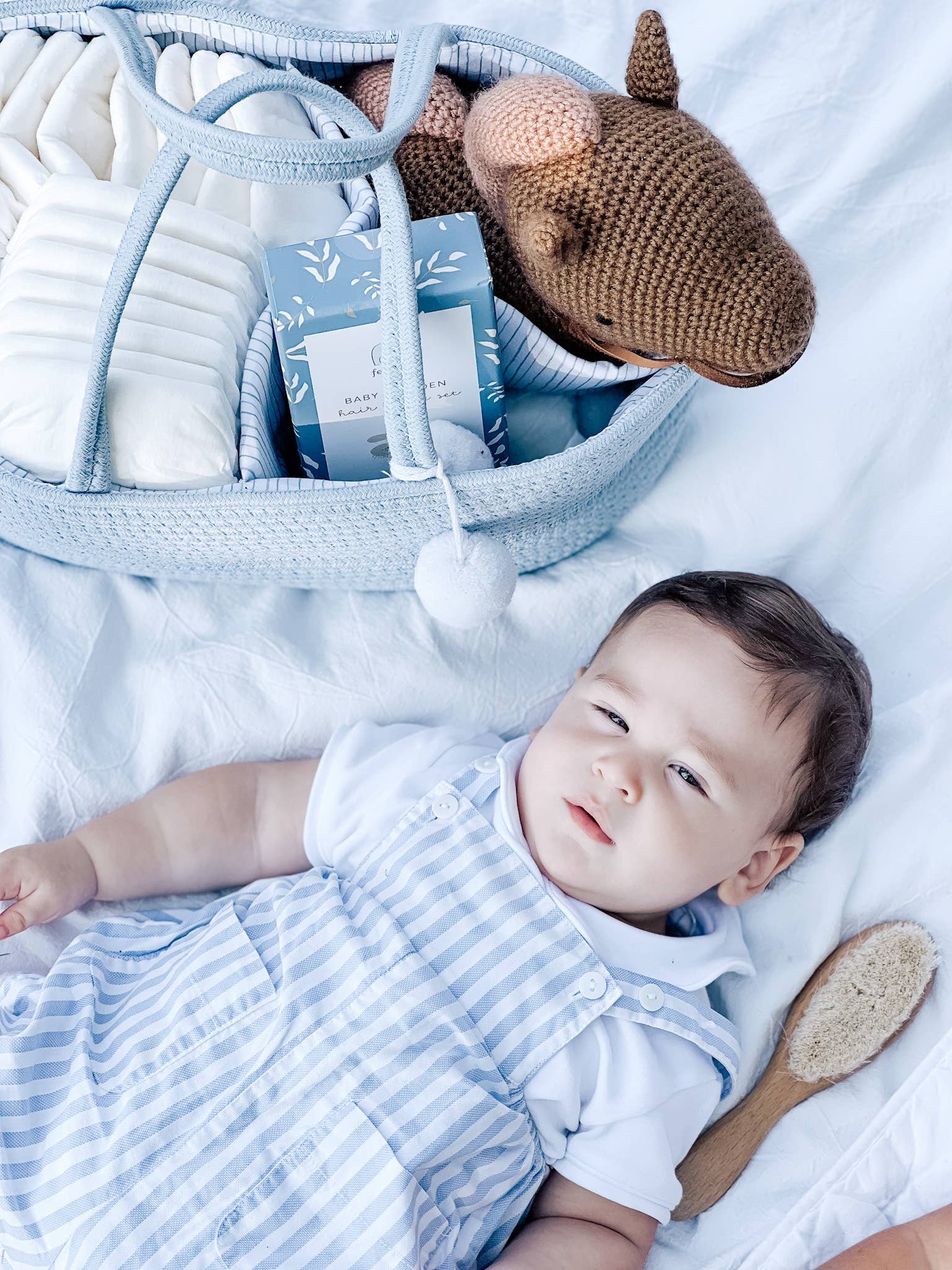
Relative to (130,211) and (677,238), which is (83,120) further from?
(677,238)

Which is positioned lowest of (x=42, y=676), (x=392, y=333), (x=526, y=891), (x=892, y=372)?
(x=42, y=676)

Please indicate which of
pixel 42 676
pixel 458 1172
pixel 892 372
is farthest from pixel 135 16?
pixel 458 1172

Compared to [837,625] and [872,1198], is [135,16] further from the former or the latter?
[872,1198]

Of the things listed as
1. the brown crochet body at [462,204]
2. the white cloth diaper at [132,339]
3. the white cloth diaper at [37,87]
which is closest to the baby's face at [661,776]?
the brown crochet body at [462,204]

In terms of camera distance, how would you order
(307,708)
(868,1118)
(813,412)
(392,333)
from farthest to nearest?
(813,412), (307,708), (868,1118), (392,333)

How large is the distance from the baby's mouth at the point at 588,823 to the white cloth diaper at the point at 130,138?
0.77m

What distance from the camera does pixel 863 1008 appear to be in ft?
3.33

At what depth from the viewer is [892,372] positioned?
1.26 m

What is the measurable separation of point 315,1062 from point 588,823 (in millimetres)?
311

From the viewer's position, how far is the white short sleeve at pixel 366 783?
102cm

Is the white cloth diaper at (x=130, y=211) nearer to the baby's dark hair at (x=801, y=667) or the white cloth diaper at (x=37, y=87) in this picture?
the white cloth diaper at (x=37, y=87)

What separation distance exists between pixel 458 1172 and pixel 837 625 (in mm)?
698

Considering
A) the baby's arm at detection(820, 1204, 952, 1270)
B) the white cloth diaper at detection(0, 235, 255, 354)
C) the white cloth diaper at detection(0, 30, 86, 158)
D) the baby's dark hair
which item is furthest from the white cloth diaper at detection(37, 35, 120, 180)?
the baby's arm at detection(820, 1204, 952, 1270)

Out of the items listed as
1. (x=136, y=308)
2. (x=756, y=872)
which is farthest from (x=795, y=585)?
(x=136, y=308)
